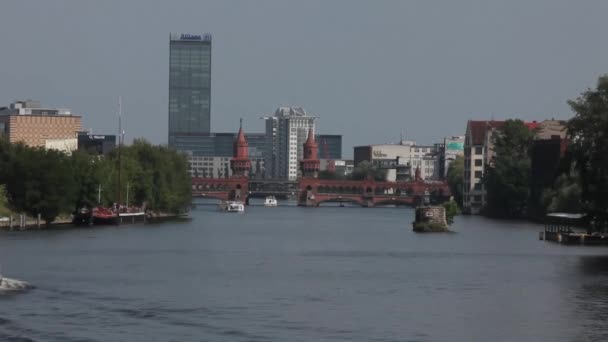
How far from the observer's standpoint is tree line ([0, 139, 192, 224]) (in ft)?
367

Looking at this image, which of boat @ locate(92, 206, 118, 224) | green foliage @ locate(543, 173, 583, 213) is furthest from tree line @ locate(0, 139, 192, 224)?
green foliage @ locate(543, 173, 583, 213)

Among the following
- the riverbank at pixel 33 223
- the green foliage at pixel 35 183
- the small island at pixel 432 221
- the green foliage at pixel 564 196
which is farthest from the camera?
the green foliage at pixel 564 196

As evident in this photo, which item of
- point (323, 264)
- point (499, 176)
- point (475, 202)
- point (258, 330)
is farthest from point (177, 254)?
point (475, 202)

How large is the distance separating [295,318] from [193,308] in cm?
402

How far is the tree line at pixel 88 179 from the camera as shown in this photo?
367 ft

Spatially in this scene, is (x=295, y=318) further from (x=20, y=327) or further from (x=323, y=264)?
(x=323, y=264)

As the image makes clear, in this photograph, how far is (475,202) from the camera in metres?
199

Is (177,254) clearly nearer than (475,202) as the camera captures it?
Yes

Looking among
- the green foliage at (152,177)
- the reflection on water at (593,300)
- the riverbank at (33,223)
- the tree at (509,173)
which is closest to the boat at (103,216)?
the riverbank at (33,223)

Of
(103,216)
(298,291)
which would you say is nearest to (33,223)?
(103,216)

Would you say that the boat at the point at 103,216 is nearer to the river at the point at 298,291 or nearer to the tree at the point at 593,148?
the river at the point at 298,291

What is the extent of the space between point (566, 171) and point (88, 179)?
4840 centimetres

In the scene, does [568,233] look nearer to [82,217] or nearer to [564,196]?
[564,196]

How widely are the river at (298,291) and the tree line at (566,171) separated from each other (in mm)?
3941
